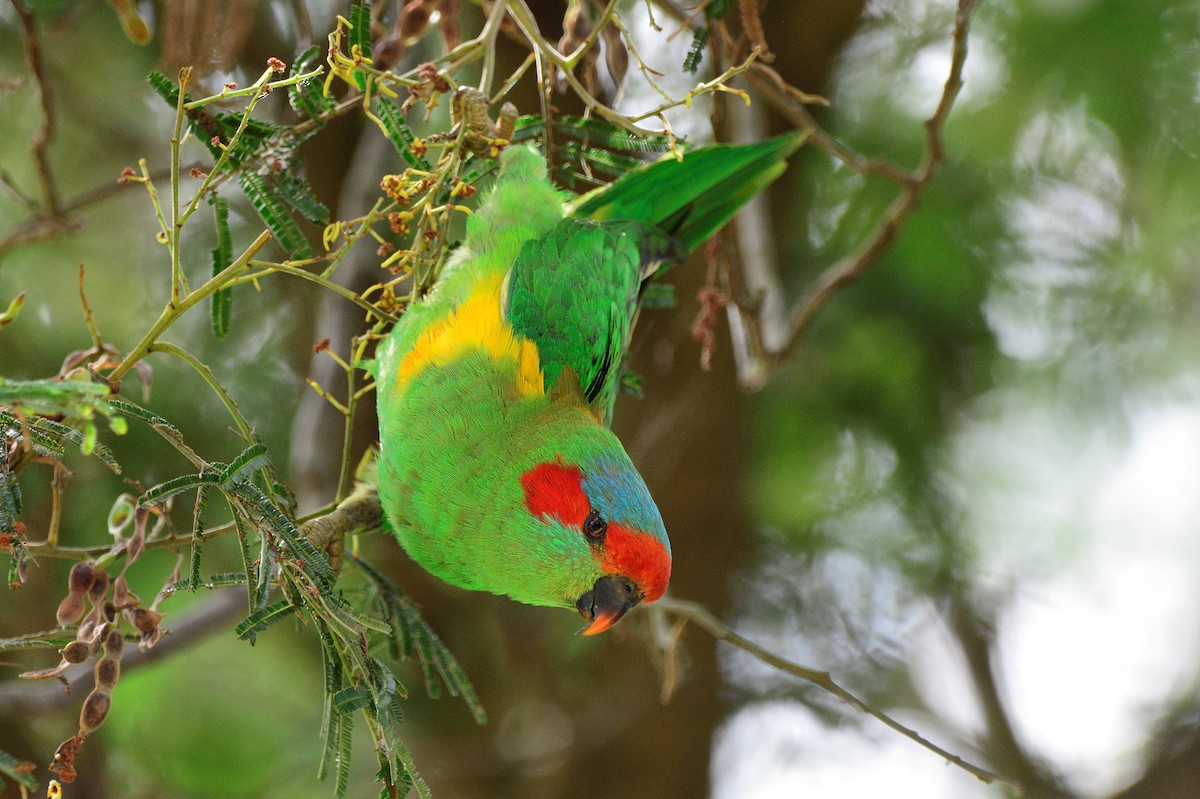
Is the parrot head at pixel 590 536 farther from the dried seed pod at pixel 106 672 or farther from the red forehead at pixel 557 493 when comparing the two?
the dried seed pod at pixel 106 672

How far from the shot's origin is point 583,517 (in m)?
2.32

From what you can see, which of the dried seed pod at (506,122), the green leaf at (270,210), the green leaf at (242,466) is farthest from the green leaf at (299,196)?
the green leaf at (242,466)

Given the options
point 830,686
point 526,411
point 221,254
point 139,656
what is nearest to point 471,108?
point 221,254

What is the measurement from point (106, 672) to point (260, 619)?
0.80 feet

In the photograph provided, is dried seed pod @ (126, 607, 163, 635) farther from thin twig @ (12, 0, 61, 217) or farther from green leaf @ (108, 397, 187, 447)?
thin twig @ (12, 0, 61, 217)

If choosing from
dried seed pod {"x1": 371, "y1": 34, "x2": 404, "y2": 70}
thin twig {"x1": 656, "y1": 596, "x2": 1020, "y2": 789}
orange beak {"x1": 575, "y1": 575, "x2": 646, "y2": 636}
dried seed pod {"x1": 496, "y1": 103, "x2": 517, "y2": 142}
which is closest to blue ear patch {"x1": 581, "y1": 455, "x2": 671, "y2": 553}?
orange beak {"x1": 575, "y1": 575, "x2": 646, "y2": 636}

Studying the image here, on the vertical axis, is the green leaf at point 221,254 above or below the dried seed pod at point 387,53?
below

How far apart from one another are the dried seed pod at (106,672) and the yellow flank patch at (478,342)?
1017 millimetres

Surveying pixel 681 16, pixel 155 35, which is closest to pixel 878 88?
pixel 681 16

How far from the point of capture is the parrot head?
7.56ft

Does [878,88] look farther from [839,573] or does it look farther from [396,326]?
[396,326]

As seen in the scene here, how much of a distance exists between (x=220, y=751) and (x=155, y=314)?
2.08m

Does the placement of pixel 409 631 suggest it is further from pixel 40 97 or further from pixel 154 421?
pixel 40 97

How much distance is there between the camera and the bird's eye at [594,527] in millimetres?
2326
